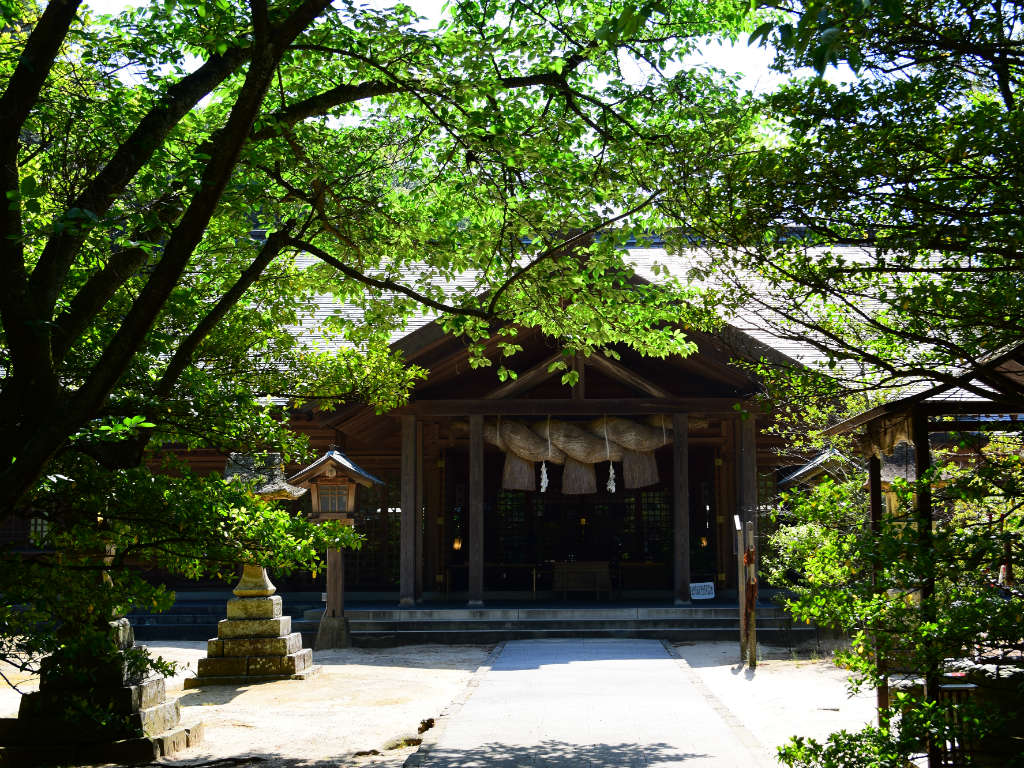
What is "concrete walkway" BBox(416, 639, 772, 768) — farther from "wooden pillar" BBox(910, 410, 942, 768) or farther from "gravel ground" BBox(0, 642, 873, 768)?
"wooden pillar" BBox(910, 410, 942, 768)

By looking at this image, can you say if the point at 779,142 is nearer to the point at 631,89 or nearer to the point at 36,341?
the point at 631,89

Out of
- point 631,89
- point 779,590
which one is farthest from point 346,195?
point 779,590

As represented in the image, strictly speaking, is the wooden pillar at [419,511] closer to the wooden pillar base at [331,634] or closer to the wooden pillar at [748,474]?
the wooden pillar base at [331,634]

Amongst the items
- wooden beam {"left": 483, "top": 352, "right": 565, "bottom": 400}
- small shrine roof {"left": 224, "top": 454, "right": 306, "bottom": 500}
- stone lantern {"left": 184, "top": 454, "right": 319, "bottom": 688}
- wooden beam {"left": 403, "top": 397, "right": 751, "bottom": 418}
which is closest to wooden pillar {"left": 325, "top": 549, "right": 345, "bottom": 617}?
small shrine roof {"left": 224, "top": 454, "right": 306, "bottom": 500}

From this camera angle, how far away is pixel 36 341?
4.93 metres

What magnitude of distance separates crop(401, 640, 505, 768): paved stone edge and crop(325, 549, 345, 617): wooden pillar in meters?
2.84

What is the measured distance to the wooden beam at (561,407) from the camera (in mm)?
15672

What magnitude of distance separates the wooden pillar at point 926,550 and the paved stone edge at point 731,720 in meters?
1.79

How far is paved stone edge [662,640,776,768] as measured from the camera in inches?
267

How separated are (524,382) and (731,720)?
838cm

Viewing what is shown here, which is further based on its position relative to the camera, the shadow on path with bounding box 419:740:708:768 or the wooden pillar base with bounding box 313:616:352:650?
the wooden pillar base with bounding box 313:616:352:650

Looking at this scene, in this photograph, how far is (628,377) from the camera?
1569 cm

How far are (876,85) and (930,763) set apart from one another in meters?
3.55

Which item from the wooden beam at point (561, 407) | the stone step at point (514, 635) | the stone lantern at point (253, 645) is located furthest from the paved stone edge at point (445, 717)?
the wooden beam at point (561, 407)
